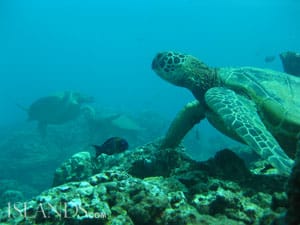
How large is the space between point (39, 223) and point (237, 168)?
2.41m

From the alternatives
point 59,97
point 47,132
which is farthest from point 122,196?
point 47,132

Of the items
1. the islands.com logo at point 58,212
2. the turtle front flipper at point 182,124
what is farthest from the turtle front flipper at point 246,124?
the islands.com logo at point 58,212

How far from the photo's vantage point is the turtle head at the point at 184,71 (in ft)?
19.9

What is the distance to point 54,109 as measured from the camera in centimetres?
1619

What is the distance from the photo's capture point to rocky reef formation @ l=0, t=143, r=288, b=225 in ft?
9.07

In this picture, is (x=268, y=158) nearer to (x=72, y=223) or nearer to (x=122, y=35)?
(x=72, y=223)

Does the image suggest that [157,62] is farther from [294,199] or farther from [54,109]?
[54,109]

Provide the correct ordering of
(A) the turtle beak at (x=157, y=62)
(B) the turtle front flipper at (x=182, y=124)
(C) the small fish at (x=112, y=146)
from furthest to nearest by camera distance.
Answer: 1. (A) the turtle beak at (x=157, y=62)
2. (B) the turtle front flipper at (x=182, y=124)
3. (C) the small fish at (x=112, y=146)

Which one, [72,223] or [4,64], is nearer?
[72,223]

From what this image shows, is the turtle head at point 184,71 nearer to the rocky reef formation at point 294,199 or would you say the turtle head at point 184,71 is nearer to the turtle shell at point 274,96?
the turtle shell at point 274,96

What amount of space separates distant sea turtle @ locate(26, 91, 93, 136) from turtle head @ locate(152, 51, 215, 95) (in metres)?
10.7

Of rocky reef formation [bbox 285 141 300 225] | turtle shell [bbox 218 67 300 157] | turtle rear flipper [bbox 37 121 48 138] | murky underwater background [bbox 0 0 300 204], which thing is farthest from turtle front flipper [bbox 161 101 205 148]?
turtle rear flipper [bbox 37 121 48 138]

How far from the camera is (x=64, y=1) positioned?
291ft

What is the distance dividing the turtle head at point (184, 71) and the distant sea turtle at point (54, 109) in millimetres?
10683
